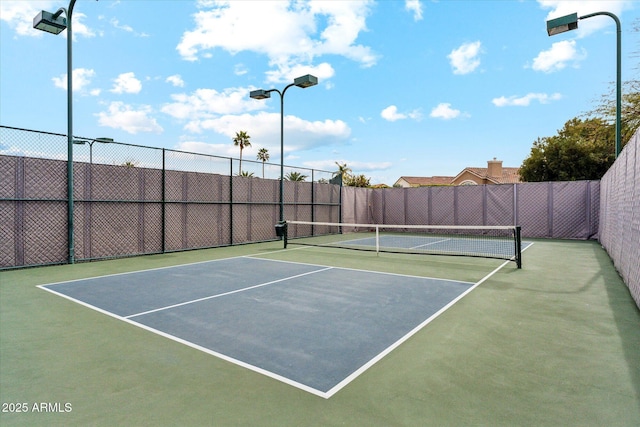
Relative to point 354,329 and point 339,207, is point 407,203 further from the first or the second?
point 354,329

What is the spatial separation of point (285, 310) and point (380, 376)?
2.25 meters

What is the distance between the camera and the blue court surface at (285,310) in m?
3.57

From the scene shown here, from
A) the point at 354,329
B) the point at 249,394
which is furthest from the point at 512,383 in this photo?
the point at 249,394

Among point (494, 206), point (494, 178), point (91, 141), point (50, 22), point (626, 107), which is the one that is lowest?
point (494, 206)

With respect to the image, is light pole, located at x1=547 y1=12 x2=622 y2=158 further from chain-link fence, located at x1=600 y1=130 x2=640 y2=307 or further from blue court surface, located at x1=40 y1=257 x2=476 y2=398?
blue court surface, located at x1=40 y1=257 x2=476 y2=398

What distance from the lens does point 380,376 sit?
3207 millimetres

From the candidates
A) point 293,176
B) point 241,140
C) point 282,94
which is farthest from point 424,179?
point 282,94

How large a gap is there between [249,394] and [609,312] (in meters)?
5.11

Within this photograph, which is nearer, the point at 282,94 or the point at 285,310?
the point at 285,310

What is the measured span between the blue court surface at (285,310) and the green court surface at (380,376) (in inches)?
7.6

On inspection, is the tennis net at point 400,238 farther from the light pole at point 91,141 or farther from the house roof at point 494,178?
the house roof at point 494,178

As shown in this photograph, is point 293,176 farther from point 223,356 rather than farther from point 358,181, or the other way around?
point 358,181

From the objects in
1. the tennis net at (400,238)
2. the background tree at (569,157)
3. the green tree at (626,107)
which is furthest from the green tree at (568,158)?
the tennis net at (400,238)

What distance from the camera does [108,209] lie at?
10.7 meters
